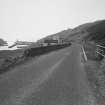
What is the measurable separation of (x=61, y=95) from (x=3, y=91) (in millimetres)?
2738

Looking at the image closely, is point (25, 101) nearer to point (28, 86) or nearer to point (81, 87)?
point (28, 86)

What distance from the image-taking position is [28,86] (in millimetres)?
5285

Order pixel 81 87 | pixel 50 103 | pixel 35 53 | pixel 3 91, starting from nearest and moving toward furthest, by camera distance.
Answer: pixel 50 103 < pixel 3 91 < pixel 81 87 < pixel 35 53

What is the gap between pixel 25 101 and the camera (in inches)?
156

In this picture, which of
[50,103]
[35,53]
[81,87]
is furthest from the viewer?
[35,53]

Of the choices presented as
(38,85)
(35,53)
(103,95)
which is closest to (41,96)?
(38,85)

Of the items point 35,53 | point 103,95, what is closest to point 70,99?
point 103,95

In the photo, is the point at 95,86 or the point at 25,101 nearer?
the point at 25,101

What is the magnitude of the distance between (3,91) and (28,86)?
1.17 metres

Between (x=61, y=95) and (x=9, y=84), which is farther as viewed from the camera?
(x=9, y=84)

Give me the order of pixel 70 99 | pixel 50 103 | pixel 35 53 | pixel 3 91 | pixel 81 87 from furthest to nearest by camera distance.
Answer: pixel 35 53, pixel 81 87, pixel 3 91, pixel 70 99, pixel 50 103

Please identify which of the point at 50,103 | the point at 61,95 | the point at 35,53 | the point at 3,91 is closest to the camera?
the point at 50,103

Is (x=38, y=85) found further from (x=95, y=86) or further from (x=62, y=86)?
(x=95, y=86)

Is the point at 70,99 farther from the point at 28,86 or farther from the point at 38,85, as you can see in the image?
the point at 28,86
